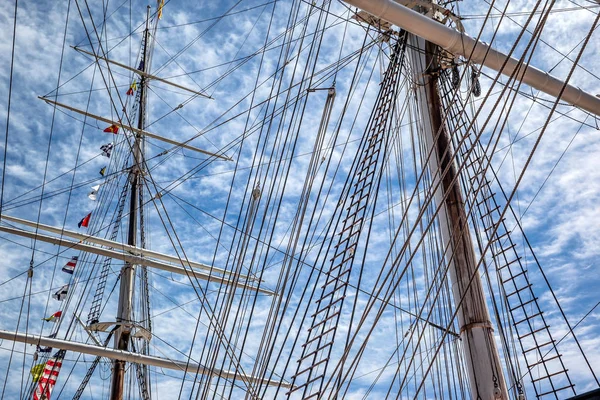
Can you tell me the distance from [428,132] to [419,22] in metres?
1.41

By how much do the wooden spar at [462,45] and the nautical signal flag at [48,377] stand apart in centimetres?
1414

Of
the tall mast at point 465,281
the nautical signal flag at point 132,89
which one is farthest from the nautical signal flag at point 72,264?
the tall mast at point 465,281

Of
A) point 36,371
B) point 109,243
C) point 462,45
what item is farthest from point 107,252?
point 462,45

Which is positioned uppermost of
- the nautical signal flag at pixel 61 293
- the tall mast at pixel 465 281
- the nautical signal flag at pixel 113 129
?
the nautical signal flag at pixel 113 129

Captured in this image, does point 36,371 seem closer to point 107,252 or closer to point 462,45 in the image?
point 107,252

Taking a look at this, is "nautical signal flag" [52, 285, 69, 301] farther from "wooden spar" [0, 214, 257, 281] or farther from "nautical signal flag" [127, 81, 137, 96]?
"nautical signal flag" [127, 81, 137, 96]

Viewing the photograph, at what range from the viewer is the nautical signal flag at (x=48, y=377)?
17.1 metres

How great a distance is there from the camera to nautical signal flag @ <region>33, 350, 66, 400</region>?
17062mm

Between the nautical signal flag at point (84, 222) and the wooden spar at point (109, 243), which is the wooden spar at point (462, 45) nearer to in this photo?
the wooden spar at point (109, 243)

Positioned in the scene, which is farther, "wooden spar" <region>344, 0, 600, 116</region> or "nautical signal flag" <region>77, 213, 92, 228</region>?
"nautical signal flag" <region>77, 213, 92, 228</region>

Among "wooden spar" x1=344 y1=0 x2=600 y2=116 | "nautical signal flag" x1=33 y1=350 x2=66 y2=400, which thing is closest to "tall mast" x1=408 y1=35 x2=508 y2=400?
"wooden spar" x1=344 y1=0 x2=600 y2=116

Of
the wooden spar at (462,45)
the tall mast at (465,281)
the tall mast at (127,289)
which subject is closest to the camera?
the tall mast at (465,281)

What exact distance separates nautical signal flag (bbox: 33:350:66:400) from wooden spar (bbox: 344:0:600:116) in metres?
14.1

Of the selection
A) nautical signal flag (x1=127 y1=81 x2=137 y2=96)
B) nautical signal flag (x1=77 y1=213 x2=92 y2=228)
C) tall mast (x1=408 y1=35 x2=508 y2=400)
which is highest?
nautical signal flag (x1=127 y1=81 x2=137 y2=96)
